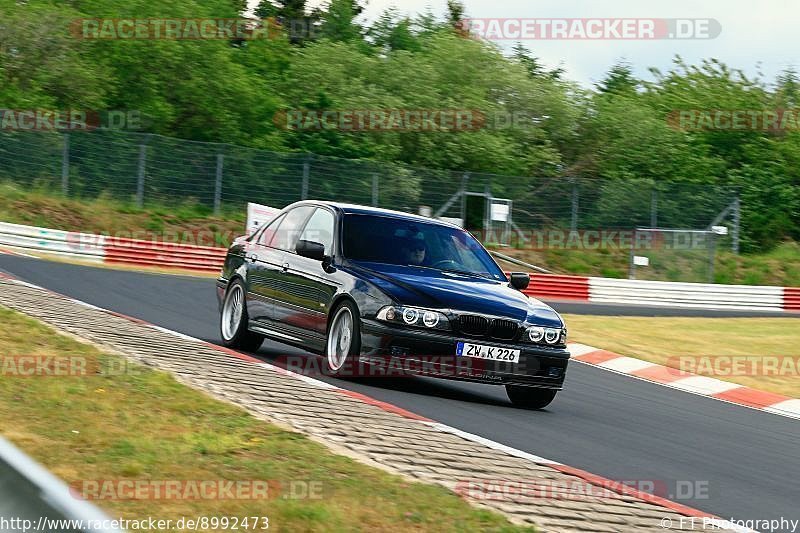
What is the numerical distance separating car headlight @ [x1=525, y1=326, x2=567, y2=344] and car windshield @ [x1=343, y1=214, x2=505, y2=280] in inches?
42.8

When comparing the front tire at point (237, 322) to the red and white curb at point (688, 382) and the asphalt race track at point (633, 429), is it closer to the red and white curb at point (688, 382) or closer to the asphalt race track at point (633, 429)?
the asphalt race track at point (633, 429)

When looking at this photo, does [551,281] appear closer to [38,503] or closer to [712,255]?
[712,255]

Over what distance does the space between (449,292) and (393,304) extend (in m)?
0.52

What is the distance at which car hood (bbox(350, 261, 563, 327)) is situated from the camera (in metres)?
10.1

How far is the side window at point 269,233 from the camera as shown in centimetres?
1226

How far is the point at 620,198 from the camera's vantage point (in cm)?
3694

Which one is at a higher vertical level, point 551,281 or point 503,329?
point 503,329

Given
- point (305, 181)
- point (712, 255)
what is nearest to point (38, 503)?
point (305, 181)

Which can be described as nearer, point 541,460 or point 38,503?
point 38,503

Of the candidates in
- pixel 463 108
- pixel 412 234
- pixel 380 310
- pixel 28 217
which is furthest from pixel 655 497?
pixel 463 108

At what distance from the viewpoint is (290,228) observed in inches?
473

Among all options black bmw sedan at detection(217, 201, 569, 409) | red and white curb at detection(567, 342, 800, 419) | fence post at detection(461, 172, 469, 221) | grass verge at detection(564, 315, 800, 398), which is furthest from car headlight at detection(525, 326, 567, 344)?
fence post at detection(461, 172, 469, 221)

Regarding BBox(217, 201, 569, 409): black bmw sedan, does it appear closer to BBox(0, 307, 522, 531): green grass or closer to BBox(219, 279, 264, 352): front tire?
BBox(219, 279, 264, 352): front tire

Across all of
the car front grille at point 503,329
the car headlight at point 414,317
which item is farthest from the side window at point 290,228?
the car front grille at point 503,329
